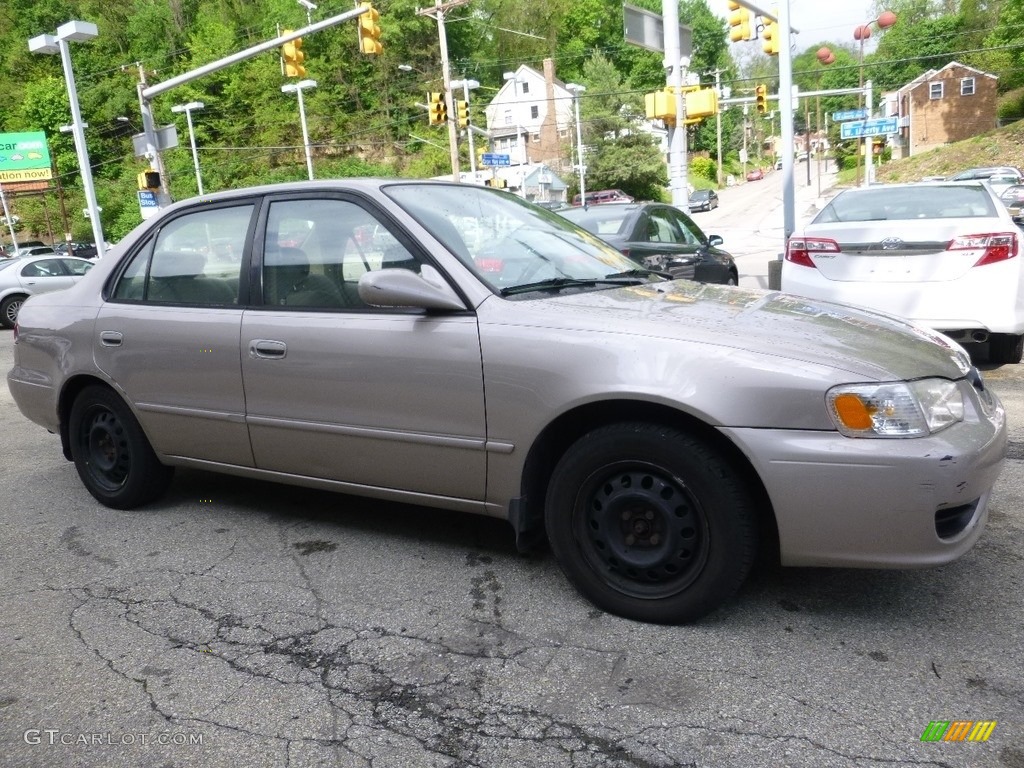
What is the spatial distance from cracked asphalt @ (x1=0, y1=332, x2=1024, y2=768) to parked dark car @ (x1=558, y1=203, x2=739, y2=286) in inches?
224

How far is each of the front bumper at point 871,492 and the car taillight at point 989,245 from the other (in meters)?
4.01

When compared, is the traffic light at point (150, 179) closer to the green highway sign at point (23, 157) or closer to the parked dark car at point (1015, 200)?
the parked dark car at point (1015, 200)

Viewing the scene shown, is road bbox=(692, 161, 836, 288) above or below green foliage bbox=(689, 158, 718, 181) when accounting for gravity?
below

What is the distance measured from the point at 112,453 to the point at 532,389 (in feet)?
8.53

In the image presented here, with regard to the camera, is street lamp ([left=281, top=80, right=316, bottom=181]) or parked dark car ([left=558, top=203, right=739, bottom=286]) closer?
parked dark car ([left=558, top=203, right=739, bottom=286])

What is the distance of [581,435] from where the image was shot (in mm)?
3061

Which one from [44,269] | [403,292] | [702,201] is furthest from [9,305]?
[702,201]

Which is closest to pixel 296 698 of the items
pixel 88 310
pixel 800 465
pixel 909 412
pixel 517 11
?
pixel 800 465

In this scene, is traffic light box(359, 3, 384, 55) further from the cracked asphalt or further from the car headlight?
the car headlight

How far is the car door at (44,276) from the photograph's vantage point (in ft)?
55.7

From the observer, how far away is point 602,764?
7.18 ft

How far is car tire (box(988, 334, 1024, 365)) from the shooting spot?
6453 mm

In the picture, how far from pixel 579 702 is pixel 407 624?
79cm

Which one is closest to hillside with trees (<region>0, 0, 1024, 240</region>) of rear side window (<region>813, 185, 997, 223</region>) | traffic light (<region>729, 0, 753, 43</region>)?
traffic light (<region>729, 0, 753, 43</region>)
